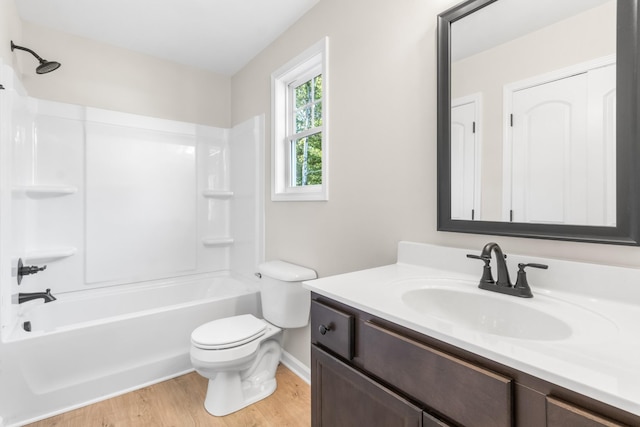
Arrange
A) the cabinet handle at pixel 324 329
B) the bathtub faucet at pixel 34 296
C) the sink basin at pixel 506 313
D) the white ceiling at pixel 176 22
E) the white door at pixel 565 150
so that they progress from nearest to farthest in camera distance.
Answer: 1. the sink basin at pixel 506 313
2. the white door at pixel 565 150
3. the cabinet handle at pixel 324 329
4. the bathtub faucet at pixel 34 296
5. the white ceiling at pixel 176 22

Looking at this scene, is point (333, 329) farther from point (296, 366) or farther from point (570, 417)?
point (296, 366)

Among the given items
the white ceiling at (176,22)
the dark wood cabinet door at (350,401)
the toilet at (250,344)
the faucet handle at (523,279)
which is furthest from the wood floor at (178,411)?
the white ceiling at (176,22)

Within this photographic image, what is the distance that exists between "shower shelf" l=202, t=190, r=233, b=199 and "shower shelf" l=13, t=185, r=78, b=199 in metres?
1.02

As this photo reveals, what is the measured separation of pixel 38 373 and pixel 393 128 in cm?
235

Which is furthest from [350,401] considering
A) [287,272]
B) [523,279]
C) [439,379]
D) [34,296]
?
[34,296]

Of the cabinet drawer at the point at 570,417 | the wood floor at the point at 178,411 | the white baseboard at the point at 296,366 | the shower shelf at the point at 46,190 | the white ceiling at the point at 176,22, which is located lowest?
the wood floor at the point at 178,411

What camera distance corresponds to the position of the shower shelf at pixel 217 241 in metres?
3.02

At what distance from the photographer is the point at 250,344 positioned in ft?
5.93

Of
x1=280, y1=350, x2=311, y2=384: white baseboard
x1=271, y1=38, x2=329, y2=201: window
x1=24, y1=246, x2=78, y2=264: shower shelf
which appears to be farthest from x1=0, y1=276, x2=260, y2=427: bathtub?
x1=271, y1=38, x2=329, y2=201: window

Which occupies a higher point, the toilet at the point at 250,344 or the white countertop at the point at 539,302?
the white countertop at the point at 539,302

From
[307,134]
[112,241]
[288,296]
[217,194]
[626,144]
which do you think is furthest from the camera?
[217,194]

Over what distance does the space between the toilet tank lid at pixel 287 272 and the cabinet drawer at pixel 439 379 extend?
105 cm

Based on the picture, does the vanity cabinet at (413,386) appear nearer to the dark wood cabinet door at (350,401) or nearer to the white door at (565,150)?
the dark wood cabinet door at (350,401)

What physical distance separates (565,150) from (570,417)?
813 millimetres
